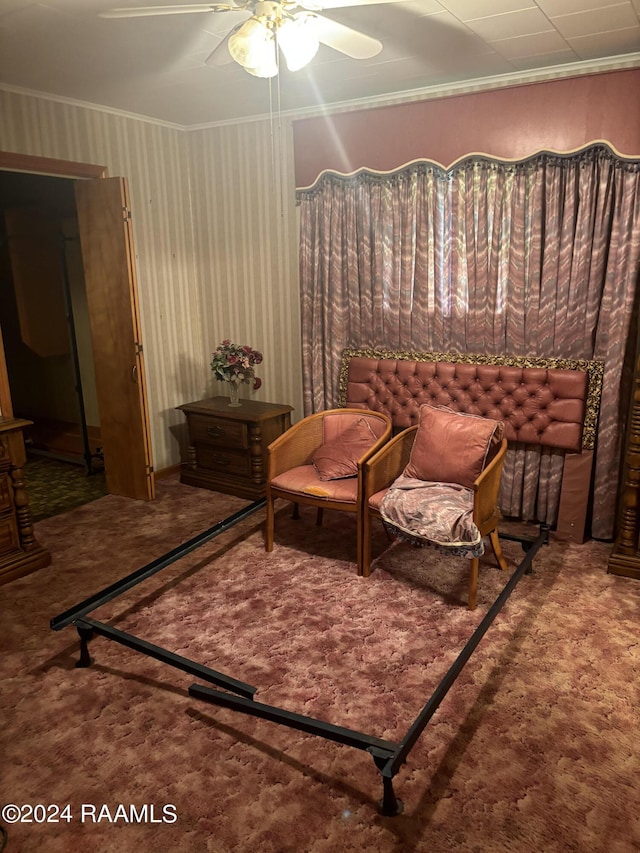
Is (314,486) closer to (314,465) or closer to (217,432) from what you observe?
(314,465)

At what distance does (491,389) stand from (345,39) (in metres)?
2.18

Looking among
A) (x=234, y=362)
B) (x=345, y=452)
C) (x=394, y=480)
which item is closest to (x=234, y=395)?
(x=234, y=362)

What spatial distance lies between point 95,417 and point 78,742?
3.80m

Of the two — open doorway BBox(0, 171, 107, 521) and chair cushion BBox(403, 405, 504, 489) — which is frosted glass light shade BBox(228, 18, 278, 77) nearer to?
chair cushion BBox(403, 405, 504, 489)

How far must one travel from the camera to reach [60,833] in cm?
186

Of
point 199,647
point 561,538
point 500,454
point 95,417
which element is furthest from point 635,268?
point 95,417

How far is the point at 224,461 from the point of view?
4.64 meters

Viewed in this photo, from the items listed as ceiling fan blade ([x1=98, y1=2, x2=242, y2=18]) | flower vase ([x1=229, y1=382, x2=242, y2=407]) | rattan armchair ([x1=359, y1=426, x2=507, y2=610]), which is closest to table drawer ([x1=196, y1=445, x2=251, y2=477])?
flower vase ([x1=229, y1=382, x2=242, y2=407])

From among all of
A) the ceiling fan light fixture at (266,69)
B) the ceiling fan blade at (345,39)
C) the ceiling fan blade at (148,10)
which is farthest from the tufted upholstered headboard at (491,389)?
the ceiling fan blade at (148,10)

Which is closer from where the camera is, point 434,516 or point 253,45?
point 253,45

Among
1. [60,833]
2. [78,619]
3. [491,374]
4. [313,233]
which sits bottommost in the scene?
[60,833]

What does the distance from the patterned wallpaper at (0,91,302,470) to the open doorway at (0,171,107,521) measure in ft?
2.63

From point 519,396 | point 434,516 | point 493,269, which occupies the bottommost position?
point 434,516

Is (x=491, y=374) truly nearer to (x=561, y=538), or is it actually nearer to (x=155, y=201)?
(x=561, y=538)
